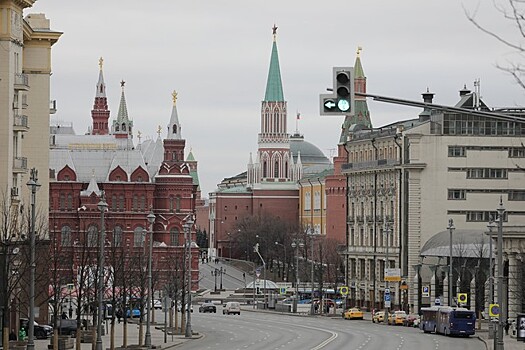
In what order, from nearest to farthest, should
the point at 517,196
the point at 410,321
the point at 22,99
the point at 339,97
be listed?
A: the point at 339,97
the point at 22,99
the point at 410,321
the point at 517,196

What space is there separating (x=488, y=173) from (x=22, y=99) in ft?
177

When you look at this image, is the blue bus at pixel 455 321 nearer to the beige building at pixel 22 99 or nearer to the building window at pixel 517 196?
the beige building at pixel 22 99

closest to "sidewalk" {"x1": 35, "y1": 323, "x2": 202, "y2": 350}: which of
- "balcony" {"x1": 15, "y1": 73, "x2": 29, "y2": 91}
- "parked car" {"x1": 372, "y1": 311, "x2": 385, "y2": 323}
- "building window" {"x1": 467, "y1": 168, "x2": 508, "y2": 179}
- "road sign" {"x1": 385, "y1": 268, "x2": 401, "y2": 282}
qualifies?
"balcony" {"x1": 15, "y1": 73, "x2": 29, "y2": 91}

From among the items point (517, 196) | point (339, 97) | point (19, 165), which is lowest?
point (339, 97)

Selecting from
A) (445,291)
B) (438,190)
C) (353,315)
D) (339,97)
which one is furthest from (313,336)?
(339,97)

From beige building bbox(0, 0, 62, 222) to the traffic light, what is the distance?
1561 inches

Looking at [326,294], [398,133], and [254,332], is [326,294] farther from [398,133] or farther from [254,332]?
[254,332]

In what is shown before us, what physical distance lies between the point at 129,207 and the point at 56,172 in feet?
31.5

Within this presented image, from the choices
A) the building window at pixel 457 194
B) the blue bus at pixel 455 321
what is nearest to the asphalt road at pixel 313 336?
the blue bus at pixel 455 321

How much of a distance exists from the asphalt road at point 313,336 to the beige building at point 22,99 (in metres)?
11.5

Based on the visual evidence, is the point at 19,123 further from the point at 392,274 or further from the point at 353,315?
the point at 392,274

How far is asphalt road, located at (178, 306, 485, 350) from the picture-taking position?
73562 mm

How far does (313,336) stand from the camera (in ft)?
278

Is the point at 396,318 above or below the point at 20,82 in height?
below
